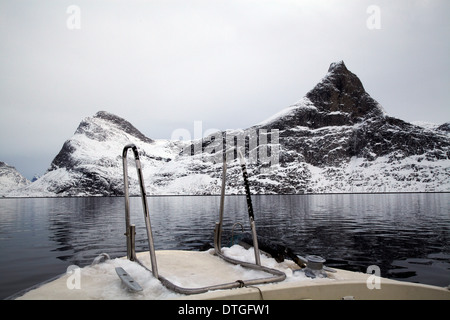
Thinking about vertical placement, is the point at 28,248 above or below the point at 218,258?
below

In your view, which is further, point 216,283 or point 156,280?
point 216,283

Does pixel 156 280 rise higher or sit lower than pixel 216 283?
higher

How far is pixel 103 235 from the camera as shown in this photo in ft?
96.4

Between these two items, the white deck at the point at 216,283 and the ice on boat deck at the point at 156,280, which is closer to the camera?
the white deck at the point at 216,283

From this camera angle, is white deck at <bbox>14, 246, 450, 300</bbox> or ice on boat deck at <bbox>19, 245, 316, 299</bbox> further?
ice on boat deck at <bbox>19, 245, 316, 299</bbox>
